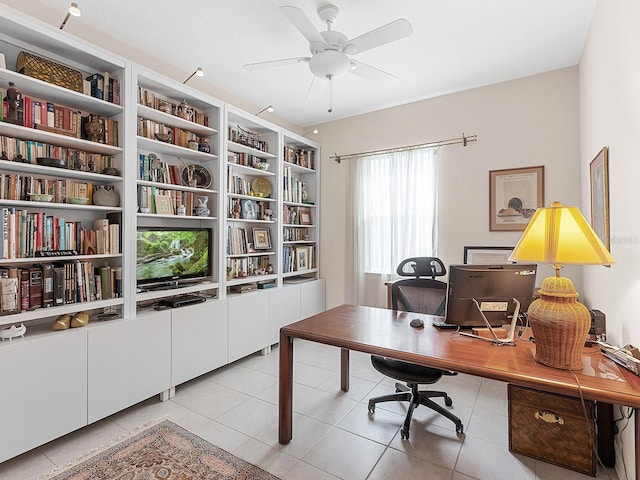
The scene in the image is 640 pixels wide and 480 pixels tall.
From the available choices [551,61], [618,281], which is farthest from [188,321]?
[551,61]

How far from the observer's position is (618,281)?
5.79 ft

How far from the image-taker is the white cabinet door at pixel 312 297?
4.12 meters

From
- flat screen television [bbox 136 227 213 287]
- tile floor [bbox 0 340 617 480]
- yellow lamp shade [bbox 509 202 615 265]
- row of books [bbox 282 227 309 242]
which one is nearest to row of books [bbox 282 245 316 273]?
row of books [bbox 282 227 309 242]

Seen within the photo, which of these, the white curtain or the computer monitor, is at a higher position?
the white curtain

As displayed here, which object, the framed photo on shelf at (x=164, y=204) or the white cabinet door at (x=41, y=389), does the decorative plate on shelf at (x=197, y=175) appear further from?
the white cabinet door at (x=41, y=389)

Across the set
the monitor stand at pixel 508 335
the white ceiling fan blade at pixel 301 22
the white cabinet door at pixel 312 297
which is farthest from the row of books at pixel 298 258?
the monitor stand at pixel 508 335

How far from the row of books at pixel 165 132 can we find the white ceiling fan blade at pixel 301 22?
60.4 inches

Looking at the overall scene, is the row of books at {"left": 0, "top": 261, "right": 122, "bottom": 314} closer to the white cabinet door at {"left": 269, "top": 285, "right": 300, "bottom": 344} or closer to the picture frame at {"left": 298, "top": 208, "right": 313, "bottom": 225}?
the white cabinet door at {"left": 269, "top": 285, "right": 300, "bottom": 344}

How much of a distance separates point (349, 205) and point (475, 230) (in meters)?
1.52

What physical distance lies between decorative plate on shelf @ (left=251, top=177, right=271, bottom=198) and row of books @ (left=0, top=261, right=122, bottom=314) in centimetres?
175

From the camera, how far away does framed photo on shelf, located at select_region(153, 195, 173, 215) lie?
270 cm

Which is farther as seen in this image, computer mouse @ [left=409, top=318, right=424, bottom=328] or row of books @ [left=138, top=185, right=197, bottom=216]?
row of books @ [left=138, top=185, right=197, bottom=216]

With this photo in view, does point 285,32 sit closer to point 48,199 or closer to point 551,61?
point 48,199

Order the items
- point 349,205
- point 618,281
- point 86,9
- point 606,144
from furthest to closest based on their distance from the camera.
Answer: point 349,205, point 86,9, point 606,144, point 618,281
